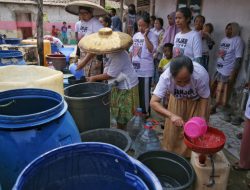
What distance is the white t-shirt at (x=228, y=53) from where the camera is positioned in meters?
4.67

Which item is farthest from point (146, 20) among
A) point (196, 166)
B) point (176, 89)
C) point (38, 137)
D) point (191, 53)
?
point (38, 137)

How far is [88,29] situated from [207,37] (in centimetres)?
261

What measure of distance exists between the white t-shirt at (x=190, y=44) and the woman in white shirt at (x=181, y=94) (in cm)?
99

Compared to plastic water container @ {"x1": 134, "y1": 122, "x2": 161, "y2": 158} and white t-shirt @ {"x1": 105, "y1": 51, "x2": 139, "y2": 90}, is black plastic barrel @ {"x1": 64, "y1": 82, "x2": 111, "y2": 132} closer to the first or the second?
white t-shirt @ {"x1": 105, "y1": 51, "x2": 139, "y2": 90}

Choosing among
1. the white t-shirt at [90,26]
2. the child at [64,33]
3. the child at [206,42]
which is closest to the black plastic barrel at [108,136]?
the white t-shirt at [90,26]

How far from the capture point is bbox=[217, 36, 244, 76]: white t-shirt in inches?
184

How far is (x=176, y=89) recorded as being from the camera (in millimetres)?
2826

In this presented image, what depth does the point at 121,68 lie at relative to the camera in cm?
340

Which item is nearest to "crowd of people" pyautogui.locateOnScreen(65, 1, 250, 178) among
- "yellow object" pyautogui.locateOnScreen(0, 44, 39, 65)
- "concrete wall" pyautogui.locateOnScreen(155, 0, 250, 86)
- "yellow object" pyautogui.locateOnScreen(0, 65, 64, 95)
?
"concrete wall" pyautogui.locateOnScreen(155, 0, 250, 86)

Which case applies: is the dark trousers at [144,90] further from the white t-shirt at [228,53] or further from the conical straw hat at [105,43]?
the white t-shirt at [228,53]

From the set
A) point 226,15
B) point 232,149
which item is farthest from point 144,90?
point 226,15

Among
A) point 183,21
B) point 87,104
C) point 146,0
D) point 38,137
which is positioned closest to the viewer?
point 38,137

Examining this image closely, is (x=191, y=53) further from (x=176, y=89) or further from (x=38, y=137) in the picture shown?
(x=38, y=137)

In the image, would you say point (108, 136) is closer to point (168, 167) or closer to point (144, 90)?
point (168, 167)
